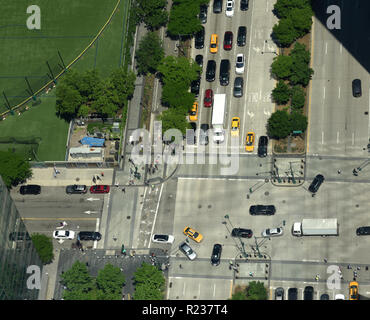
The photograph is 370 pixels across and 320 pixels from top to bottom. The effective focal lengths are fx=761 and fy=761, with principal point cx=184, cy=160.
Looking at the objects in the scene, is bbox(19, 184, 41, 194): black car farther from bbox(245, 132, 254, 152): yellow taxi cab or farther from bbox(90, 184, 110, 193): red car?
bbox(245, 132, 254, 152): yellow taxi cab

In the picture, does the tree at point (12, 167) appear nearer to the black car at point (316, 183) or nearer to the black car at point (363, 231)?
the black car at point (316, 183)

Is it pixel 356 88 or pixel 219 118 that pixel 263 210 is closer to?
pixel 219 118

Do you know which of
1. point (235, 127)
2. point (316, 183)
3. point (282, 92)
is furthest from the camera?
A: point (235, 127)

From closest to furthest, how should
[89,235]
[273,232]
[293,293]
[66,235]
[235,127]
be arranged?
1. [293,293]
2. [273,232]
3. [89,235]
4. [66,235]
5. [235,127]

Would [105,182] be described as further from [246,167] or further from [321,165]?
[321,165]

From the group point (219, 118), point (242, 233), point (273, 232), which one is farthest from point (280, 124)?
point (242, 233)

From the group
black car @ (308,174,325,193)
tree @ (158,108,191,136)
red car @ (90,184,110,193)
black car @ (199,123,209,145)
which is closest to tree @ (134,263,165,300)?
red car @ (90,184,110,193)
